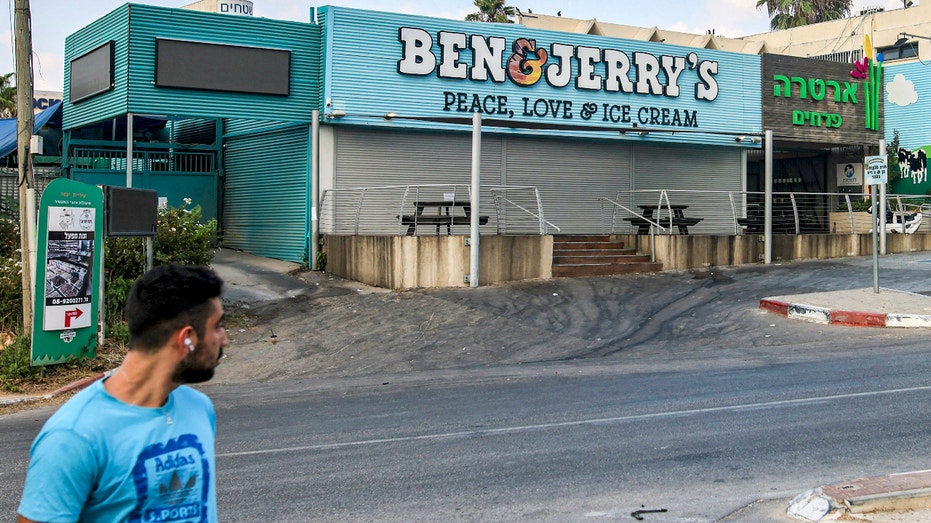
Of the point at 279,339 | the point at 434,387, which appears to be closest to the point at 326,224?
the point at 279,339

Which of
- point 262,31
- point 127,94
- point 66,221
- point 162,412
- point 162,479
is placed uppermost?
point 262,31

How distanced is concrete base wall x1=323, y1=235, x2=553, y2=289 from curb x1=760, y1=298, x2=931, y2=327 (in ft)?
16.9

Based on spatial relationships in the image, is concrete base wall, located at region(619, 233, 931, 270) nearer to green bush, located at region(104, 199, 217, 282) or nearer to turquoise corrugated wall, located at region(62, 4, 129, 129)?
green bush, located at region(104, 199, 217, 282)

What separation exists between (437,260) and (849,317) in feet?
25.1

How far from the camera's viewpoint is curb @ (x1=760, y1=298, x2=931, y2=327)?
52.3 feet

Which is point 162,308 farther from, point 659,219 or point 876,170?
point 659,219

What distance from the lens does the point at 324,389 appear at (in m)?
12.1

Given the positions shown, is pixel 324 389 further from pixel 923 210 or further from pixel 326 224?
pixel 923 210

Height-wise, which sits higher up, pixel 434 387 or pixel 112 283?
pixel 112 283

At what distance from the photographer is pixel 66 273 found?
518 inches

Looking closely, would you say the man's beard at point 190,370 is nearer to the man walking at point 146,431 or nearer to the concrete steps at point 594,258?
the man walking at point 146,431

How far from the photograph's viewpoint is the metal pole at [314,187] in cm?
2097

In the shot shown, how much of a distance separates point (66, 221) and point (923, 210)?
79.1ft

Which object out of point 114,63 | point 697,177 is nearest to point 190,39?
point 114,63
